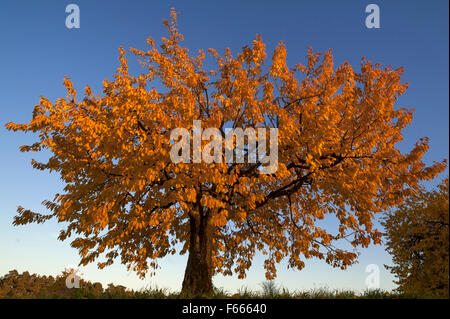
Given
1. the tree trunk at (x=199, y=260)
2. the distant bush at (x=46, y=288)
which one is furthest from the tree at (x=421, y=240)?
the distant bush at (x=46, y=288)

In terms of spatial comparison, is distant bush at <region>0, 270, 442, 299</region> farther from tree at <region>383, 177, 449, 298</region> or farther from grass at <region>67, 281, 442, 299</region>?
tree at <region>383, 177, 449, 298</region>

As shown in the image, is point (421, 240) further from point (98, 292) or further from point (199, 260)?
point (98, 292)

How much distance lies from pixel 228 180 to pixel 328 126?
4.74 m

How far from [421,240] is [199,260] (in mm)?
14492

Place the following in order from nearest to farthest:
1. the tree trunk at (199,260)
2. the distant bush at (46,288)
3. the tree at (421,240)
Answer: the distant bush at (46,288) < the tree trunk at (199,260) < the tree at (421,240)

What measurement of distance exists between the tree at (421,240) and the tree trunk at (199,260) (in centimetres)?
1265

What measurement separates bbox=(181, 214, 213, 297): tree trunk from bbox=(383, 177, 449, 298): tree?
41.5 ft

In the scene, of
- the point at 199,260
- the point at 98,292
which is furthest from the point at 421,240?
the point at 98,292

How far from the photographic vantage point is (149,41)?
17234 mm

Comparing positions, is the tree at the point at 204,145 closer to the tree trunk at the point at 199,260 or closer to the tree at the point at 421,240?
the tree trunk at the point at 199,260

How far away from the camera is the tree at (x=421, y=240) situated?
20.5 metres

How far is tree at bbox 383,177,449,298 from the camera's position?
20.5m

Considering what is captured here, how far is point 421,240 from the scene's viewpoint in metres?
21.6
